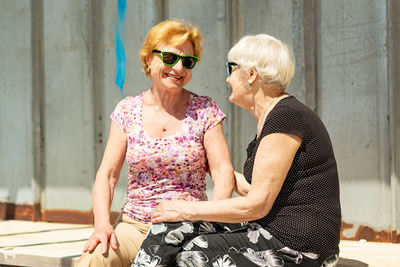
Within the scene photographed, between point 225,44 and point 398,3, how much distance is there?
132cm

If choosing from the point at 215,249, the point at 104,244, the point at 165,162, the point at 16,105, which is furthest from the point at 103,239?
the point at 16,105

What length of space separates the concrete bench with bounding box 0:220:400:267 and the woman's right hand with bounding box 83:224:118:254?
0.74 m

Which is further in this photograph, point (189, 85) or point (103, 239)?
point (189, 85)

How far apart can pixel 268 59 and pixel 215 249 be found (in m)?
0.90

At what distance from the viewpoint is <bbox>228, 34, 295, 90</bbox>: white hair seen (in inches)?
108

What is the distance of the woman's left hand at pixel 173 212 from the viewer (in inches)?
106

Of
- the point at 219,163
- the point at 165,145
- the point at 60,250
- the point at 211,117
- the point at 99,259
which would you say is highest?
the point at 211,117

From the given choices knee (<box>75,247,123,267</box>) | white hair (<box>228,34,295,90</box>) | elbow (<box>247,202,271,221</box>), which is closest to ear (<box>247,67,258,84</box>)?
white hair (<box>228,34,295,90</box>)

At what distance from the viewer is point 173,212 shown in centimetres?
272

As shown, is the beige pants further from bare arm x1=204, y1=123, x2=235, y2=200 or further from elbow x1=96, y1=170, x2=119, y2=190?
bare arm x1=204, y1=123, x2=235, y2=200

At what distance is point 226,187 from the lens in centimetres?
314

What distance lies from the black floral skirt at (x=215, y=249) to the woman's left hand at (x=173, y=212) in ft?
0.09

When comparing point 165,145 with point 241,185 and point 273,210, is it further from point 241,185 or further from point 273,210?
point 273,210

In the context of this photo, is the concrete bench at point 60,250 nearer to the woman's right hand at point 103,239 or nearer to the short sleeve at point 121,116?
the woman's right hand at point 103,239
